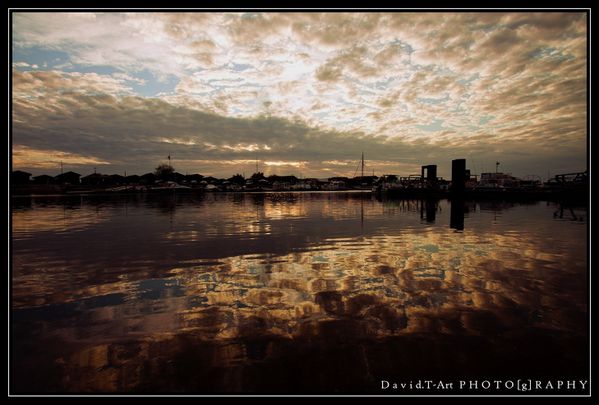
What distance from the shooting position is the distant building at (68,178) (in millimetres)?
149375

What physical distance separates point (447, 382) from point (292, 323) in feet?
9.38

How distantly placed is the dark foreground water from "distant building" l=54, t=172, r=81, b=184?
172258 millimetres

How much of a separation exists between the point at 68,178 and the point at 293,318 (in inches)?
7274

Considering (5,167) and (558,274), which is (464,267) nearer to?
(558,274)

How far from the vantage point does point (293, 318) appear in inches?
252

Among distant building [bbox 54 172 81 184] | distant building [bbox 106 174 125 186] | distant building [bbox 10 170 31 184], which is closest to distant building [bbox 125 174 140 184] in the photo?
distant building [bbox 106 174 125 186]

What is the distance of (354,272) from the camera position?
9703 millimetres

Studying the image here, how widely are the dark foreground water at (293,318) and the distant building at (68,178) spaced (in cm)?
17226

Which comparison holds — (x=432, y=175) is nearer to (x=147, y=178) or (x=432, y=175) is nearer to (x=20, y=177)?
(x=20, y=177)

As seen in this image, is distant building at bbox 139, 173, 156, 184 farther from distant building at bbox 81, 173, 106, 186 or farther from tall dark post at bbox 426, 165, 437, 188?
tall dark post at bbox 426, 165, 437, 188

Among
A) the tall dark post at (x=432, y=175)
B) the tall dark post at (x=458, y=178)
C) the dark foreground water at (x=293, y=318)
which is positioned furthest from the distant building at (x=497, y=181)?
the dark foreground water at (x=293, y=318)

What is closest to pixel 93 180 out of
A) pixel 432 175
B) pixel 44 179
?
pixel 44 179

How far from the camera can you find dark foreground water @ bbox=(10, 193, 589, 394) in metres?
4.61

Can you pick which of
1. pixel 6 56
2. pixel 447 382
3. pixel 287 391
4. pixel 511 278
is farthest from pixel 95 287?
pixel 511 278
